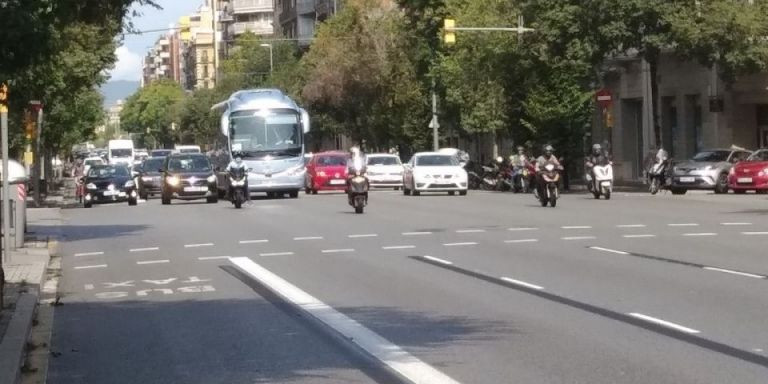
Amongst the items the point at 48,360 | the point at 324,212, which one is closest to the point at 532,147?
the point at 324,212

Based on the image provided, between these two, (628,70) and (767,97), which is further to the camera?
(628,70)

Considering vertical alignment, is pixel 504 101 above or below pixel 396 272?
above

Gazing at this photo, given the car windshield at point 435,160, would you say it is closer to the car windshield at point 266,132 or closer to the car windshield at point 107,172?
the car windshield at point 266,132

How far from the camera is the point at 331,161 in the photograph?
60375mm

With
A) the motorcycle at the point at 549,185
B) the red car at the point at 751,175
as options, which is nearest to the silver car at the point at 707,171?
the red car at the point at 751,175

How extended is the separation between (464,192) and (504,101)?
11140 millimetres

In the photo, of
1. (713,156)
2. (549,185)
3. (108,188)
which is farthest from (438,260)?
(108,188)

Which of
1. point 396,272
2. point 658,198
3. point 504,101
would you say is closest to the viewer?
point 396,272

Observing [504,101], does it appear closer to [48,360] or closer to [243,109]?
[243,109]

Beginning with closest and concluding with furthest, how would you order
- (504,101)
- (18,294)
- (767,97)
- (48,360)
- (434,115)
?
(48,360) → (18,294) → (767,97) → (504,101) → (434,115)

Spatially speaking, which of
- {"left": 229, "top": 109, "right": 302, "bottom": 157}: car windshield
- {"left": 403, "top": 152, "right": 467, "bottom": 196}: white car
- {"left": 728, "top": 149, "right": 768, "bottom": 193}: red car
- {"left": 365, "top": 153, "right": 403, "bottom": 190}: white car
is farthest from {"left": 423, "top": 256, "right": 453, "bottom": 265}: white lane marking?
{"left": 365, "top": 153, "right": 403, "bottom": 190}: white car

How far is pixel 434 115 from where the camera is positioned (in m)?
72.1

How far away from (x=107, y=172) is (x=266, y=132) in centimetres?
588

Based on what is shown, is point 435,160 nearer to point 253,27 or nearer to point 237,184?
point 237,184
